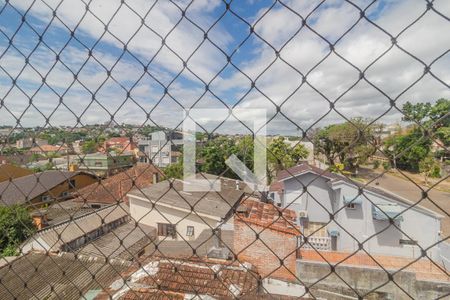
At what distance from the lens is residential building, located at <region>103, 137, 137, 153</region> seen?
36.5 inches

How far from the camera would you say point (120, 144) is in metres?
1.01

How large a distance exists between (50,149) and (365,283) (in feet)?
11.3

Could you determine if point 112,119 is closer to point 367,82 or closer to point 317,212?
point 367,82

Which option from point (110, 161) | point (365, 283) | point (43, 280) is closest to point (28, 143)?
point (110, 161)

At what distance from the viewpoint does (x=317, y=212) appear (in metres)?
6.36

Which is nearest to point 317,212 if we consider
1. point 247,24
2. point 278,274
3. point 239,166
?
point 278,274

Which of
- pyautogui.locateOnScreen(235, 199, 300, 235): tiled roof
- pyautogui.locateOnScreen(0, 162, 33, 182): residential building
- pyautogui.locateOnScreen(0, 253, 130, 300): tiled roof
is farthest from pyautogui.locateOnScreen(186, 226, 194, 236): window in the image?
pyautogui.locateOnScreen(0, 162, 33, 182): residential building

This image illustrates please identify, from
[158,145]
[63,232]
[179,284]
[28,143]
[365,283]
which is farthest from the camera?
[365,283]

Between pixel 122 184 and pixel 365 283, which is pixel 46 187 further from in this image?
pixel 365 283

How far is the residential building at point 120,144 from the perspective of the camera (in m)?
0.93

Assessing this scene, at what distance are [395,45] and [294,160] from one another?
0.40 metres

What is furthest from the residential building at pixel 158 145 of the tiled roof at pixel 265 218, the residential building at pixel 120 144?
the tiled roof at pixel 265 218

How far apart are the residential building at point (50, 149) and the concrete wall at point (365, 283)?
2.96 m

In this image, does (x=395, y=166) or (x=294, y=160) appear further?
(x=294, y=160)
